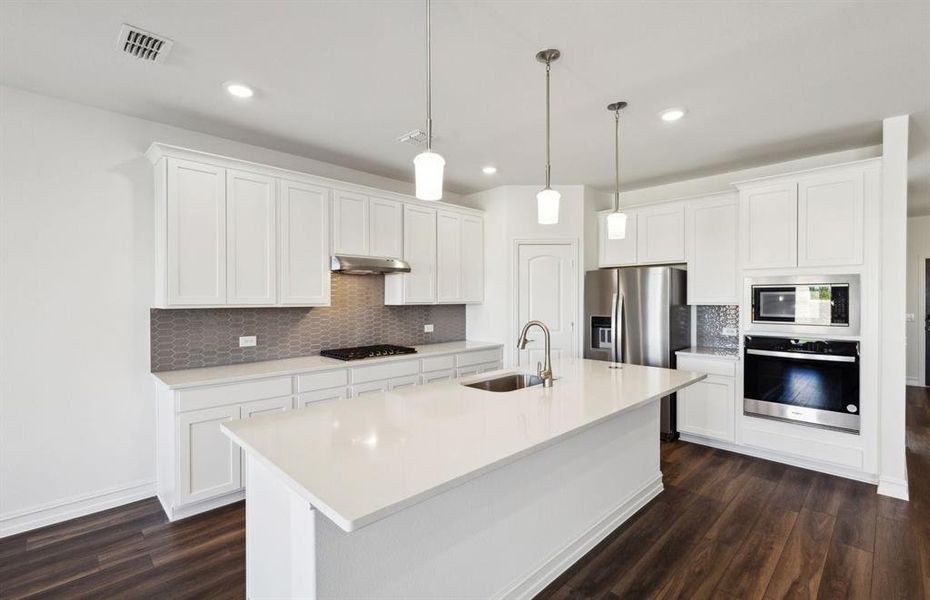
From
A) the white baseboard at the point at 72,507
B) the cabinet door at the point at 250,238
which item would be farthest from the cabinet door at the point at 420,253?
the white baseboard at the point at 72,507

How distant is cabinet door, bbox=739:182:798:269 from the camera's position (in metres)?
3.53

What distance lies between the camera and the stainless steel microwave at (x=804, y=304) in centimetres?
333

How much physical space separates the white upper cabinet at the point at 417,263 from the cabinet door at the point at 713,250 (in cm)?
251

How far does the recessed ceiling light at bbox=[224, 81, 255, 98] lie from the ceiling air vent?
0.35m

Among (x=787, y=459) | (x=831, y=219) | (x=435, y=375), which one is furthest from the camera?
(x=435, y=375)

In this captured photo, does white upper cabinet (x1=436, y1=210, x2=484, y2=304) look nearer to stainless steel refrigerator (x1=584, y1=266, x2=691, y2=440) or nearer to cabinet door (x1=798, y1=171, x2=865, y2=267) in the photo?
stainless steel refrigerator (x1=584, y1=266, x2=691, y2=440)

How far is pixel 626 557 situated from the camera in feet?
7.76

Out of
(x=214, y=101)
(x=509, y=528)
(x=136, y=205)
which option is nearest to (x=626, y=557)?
(x=509, y=528)

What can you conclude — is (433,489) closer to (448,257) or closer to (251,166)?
(251,166)

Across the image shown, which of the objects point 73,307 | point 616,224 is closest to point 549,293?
point 616,224

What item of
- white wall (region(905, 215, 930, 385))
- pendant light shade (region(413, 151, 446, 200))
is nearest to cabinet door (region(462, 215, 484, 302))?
pendant light shade (region(413, 151, 446, 200))

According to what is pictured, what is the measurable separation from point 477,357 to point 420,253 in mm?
1206

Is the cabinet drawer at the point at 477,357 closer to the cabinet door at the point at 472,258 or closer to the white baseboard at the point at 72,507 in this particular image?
the cabinet door at the point at 472,258

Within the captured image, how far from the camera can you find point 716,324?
440 cm
